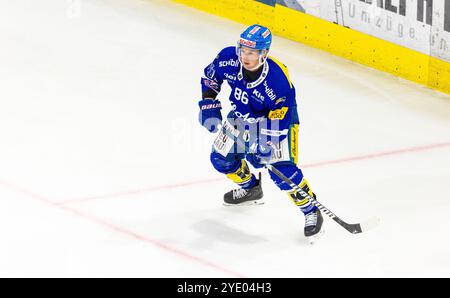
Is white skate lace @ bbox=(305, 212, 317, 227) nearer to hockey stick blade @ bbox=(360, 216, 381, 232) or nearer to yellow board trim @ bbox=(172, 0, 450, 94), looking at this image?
hockey stick blade @ bbox=(360, 216, 381, 232)

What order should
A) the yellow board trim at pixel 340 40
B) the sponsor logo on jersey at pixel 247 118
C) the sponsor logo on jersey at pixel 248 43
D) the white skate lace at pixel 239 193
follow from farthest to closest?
1. the yellow board trim at pixel 340 40
2. the white skate lace at pixel 239 193
3. the sponsor logo on jersey at pixel 247 118
4. the sponsor logo on jersey at pixel 248 43

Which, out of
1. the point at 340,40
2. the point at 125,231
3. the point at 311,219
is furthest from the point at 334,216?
the point at 340,40

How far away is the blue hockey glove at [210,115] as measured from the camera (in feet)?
23.9

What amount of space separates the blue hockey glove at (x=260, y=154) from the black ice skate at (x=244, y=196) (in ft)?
1.81

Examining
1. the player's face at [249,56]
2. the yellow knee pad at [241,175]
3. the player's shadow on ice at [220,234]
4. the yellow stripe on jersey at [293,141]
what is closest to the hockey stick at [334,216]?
the yellow stripe on jersey at [293,141]

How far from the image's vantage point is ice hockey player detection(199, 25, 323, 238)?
695cm

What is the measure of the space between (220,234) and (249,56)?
48.2 inches

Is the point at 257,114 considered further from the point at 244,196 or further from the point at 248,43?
the point at 244,196

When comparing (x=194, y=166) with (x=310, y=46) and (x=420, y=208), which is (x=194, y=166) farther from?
(x=310, y=46)

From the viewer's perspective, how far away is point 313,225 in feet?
23.7

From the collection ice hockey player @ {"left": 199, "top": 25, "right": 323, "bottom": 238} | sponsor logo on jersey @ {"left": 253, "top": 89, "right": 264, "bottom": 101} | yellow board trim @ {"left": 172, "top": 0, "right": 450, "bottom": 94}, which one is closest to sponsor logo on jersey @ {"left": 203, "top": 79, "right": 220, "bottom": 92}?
ice hockey player @ {"left": 199, "top": 25, "right": 323, "bottom": 238}

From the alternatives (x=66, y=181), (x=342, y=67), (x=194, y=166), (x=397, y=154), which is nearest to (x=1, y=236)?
(x=66, y=181)

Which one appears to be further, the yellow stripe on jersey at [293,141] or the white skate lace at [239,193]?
the white skate lace at [239,193]

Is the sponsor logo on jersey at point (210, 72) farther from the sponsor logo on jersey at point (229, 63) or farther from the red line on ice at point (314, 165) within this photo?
the red line on ice at point (314, 165)
